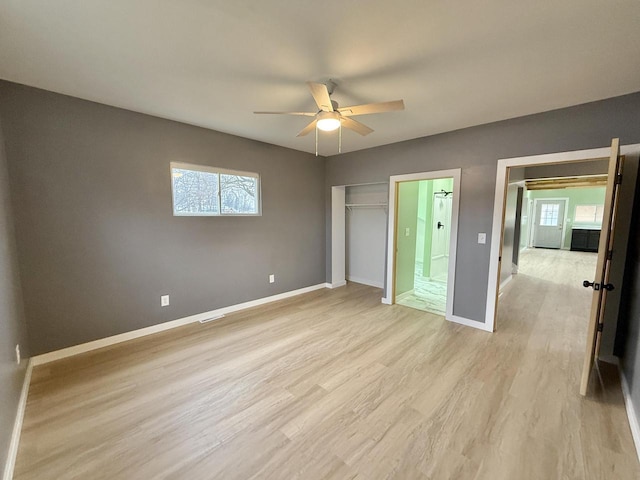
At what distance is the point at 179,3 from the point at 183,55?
0.49m

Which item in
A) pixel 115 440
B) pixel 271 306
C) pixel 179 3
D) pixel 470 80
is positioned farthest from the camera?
pixel 271 306

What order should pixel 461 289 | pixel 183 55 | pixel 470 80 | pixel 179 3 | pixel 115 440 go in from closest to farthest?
pixel 179 3
pixel 115 440
pixel 183 55
pixel 470 80
pixel 461 289

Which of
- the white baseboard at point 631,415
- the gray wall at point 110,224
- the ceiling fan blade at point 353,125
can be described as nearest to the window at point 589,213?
the white baseboard at point 631,415

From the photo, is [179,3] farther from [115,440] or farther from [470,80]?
[115,440]

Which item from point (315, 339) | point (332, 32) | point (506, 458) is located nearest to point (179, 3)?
point (332, 32)

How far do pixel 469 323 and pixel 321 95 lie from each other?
132 inches

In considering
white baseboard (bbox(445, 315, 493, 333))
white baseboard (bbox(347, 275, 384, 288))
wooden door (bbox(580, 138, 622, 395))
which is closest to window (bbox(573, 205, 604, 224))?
white baseboard (bbox(347, 275, 384, 288))

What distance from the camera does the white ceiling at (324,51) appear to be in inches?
55.0

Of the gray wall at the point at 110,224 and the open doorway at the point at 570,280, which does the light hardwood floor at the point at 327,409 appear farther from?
the gray wall at the point at 110,224

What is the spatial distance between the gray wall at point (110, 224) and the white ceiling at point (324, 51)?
12.9 inches

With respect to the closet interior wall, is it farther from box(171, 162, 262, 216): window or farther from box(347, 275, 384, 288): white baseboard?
box(171, 162, 262, 216): window

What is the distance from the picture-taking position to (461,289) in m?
3.42

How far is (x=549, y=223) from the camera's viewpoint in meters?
10.2

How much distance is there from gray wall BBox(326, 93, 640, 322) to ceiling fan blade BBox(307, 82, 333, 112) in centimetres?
214
